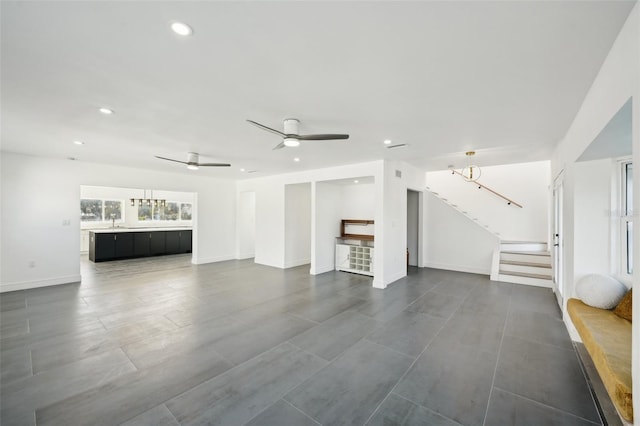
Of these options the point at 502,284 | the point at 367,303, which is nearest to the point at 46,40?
the point at 367,303

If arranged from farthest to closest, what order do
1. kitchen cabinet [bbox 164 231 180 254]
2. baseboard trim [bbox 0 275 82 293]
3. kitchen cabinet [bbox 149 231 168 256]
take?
kitchen cabinet [bbox 164 231 180 254] → kitchen cabinet [bbox 149 231 168 256] → baseboard trim [bbox 0 275 82 293]

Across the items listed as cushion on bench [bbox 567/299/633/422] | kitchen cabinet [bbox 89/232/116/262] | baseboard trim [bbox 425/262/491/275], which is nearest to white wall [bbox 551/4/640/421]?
cushion on bench [bbox 567/299/633/422]

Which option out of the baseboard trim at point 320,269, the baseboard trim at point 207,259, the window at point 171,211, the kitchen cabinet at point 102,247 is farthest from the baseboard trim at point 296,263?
the window at point 171,211

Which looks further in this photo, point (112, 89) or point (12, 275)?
point (12, 275)

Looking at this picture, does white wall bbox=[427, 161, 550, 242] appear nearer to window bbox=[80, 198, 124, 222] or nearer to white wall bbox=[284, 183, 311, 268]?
white wall bbox=[284, 183, 311, 268]

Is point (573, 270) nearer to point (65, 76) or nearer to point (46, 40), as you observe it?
point (46, 40)

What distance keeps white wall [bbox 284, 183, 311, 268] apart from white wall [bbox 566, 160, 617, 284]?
568 centimetres

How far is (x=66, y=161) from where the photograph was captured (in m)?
5.68

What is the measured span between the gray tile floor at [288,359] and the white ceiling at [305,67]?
2.68 metres

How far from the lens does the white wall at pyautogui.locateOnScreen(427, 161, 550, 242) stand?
23.2ft

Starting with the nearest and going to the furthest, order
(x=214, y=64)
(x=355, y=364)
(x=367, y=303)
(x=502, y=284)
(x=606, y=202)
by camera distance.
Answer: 1. (x=214, y=64)
2. (x=355, y=364)
3. (x=606, y=202)
4. (x=367, y=303)
5. (x=502, y=284)

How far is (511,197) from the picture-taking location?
742cm

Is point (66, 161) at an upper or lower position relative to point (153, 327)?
upper

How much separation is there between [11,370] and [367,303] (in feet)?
13.9
